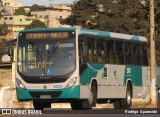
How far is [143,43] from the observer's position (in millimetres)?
36938

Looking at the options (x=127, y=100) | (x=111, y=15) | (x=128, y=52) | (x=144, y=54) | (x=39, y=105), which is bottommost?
(x=111, y=15)

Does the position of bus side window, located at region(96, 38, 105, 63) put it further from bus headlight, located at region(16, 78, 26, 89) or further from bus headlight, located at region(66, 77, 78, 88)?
bus headlight, located at region(16, 78, 26, 89)

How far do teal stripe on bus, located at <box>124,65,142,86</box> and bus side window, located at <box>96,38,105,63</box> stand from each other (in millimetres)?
2836

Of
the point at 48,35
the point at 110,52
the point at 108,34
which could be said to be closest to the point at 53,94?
the point at 48,35

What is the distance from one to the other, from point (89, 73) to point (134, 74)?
5.68 m

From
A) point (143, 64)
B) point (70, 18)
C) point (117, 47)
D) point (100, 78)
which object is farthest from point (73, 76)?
point (70, 18)

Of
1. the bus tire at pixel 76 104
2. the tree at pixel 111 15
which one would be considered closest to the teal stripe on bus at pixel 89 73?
the bus tire at pixel 76 104

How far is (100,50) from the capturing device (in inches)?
1235

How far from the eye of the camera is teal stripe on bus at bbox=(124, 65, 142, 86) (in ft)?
113

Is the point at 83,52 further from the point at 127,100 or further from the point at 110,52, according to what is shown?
the point at 127,100

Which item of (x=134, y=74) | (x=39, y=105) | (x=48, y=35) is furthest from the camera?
(x=134, y=74)

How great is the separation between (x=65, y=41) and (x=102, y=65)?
3.05m

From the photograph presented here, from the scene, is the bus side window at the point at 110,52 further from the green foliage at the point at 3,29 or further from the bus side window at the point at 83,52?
the green foliage at the point at 3,29

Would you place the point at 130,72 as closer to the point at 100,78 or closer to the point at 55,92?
the point at 100,78
